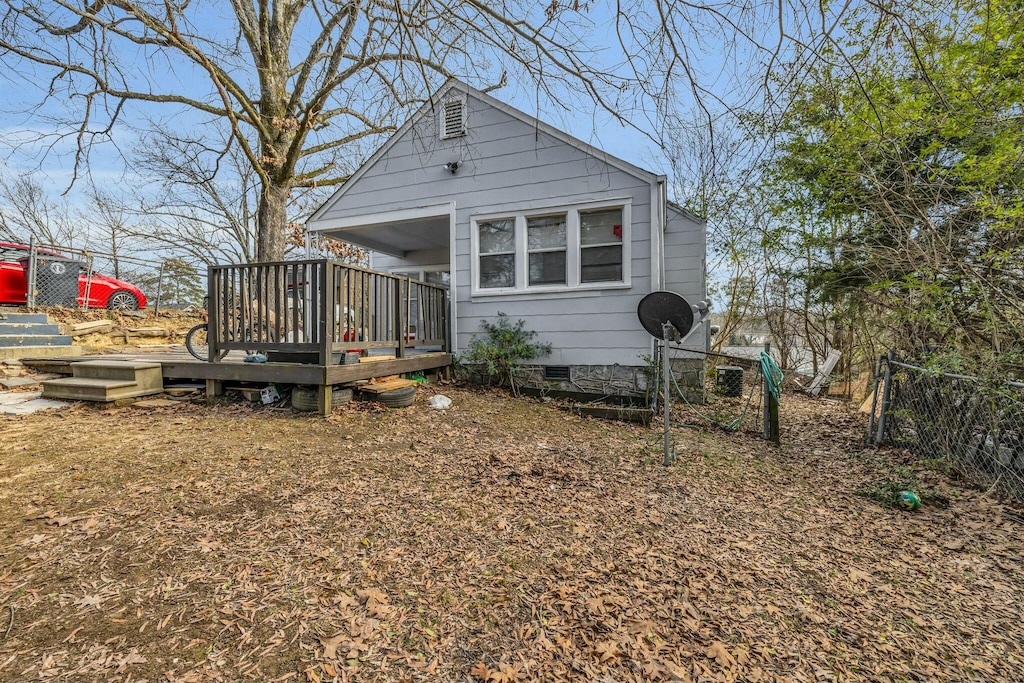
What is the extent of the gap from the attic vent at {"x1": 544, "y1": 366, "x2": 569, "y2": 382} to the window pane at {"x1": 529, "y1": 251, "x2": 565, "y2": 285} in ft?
4.42

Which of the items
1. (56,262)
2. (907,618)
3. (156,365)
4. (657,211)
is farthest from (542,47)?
(56,262)

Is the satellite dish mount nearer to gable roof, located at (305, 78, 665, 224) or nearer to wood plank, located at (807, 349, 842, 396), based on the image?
gable roof, located at (305, 78, 665, 224)

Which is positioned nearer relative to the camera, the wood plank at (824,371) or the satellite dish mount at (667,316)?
the satellite dish mount at (667,316)

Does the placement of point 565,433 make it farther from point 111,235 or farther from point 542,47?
point 111,235

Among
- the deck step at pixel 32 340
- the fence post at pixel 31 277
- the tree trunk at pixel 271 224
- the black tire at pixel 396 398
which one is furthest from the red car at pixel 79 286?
the black tire at pixel 396 398

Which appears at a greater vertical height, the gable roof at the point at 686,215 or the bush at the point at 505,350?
the gable roof at the point at 686,215

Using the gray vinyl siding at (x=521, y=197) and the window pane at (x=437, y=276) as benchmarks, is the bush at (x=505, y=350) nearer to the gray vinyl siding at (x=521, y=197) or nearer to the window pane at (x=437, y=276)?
the gray vinyl siding at (x=521, y=197)

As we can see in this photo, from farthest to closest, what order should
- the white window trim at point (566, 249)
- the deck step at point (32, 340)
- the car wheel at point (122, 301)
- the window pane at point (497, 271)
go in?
the car wheel at point (122, 301), the window pane at point (497, 271), the deck step at point (32, 340), the white window trim at point (566, 249)

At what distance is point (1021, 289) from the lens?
3.97 meters

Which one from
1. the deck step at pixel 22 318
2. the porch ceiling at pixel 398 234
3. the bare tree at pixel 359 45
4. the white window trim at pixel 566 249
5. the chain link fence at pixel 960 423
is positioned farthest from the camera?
the porch ceiling at pixel 398 234

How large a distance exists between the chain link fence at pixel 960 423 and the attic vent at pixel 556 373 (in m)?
3.93

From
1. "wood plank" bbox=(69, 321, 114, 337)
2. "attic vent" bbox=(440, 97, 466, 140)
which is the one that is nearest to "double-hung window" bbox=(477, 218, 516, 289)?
"attic vent" bbox=(440, 97, 466, 140)

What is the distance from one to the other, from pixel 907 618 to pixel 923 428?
3571 millimetres

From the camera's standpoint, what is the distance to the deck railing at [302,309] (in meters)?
4.76
